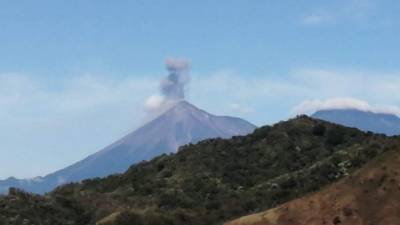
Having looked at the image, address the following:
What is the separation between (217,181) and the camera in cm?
10225

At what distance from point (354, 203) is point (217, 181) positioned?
1756 inches

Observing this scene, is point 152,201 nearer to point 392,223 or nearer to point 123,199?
point 123,199

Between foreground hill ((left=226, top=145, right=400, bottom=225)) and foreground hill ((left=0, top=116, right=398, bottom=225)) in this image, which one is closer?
foreground hill ((left=226, top=145, right=400, bottom=225))

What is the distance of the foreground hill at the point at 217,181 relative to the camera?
80.7 m

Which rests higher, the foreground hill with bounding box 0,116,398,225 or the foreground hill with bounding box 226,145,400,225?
the foreground hill with bounding box 0,116,398,225

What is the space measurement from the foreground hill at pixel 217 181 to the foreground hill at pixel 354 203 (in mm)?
5683

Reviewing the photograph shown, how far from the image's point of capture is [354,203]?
58938 mm

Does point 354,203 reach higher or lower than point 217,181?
lower

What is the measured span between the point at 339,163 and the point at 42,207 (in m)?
38.9

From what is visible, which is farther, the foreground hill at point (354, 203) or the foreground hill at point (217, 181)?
the foreground hill at point (217, 181)

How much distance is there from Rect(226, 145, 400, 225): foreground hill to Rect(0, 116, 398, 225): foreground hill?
18.6ft

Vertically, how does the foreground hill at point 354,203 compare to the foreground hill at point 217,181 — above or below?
below

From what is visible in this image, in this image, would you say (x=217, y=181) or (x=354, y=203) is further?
(x=217, y=181)

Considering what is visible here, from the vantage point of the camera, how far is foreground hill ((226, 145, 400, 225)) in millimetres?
57094
